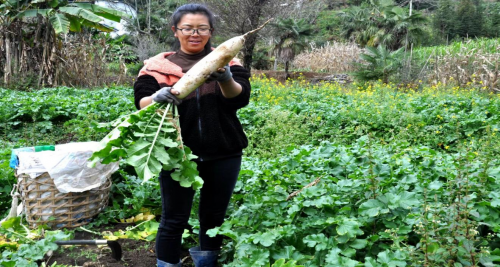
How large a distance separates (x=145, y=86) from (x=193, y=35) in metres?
0.38

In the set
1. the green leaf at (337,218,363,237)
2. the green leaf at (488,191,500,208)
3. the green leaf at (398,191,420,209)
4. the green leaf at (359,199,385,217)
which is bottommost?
the green leaf at (337,218,363,237)

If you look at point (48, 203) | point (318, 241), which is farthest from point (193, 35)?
point (48, 203)

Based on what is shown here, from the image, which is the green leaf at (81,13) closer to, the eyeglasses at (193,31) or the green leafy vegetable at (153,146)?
the eyeglasses at (193,31)

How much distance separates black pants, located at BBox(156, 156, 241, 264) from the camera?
8.07 feet

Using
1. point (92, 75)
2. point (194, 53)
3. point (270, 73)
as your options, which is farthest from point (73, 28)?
point (194, 53)

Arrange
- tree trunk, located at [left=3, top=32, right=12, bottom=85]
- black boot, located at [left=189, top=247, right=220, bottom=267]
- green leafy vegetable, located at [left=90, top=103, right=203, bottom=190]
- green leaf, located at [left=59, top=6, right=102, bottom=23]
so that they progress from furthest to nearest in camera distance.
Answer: tree trunk, located at [left=3, top=32, right=12, bottom=85] < green leaf, located at [left=59, top=6, right=102, bottom=23] < black boot, located at [left=189, top=247, right=220, bottom=267] < green leafy vegetable, located at [left=90, top=103, right=203, bottom=190]

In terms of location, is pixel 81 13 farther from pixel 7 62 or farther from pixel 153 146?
pixel 153 146

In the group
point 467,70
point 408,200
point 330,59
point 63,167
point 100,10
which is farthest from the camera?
point 330,59

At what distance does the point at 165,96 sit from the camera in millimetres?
2199

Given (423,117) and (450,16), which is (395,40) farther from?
(423,117)

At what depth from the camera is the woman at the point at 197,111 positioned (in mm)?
2398

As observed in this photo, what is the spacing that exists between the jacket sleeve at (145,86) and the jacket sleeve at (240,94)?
0.37 m

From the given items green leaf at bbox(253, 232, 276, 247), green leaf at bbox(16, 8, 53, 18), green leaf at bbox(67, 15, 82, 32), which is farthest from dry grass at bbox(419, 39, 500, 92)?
green leaf at bbox(16, 8, 53, 18)

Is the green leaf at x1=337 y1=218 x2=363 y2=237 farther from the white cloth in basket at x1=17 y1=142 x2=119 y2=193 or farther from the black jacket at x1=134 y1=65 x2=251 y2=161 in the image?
the white cloth in basket at x1=17 y1=142 x2=119 y2=193
